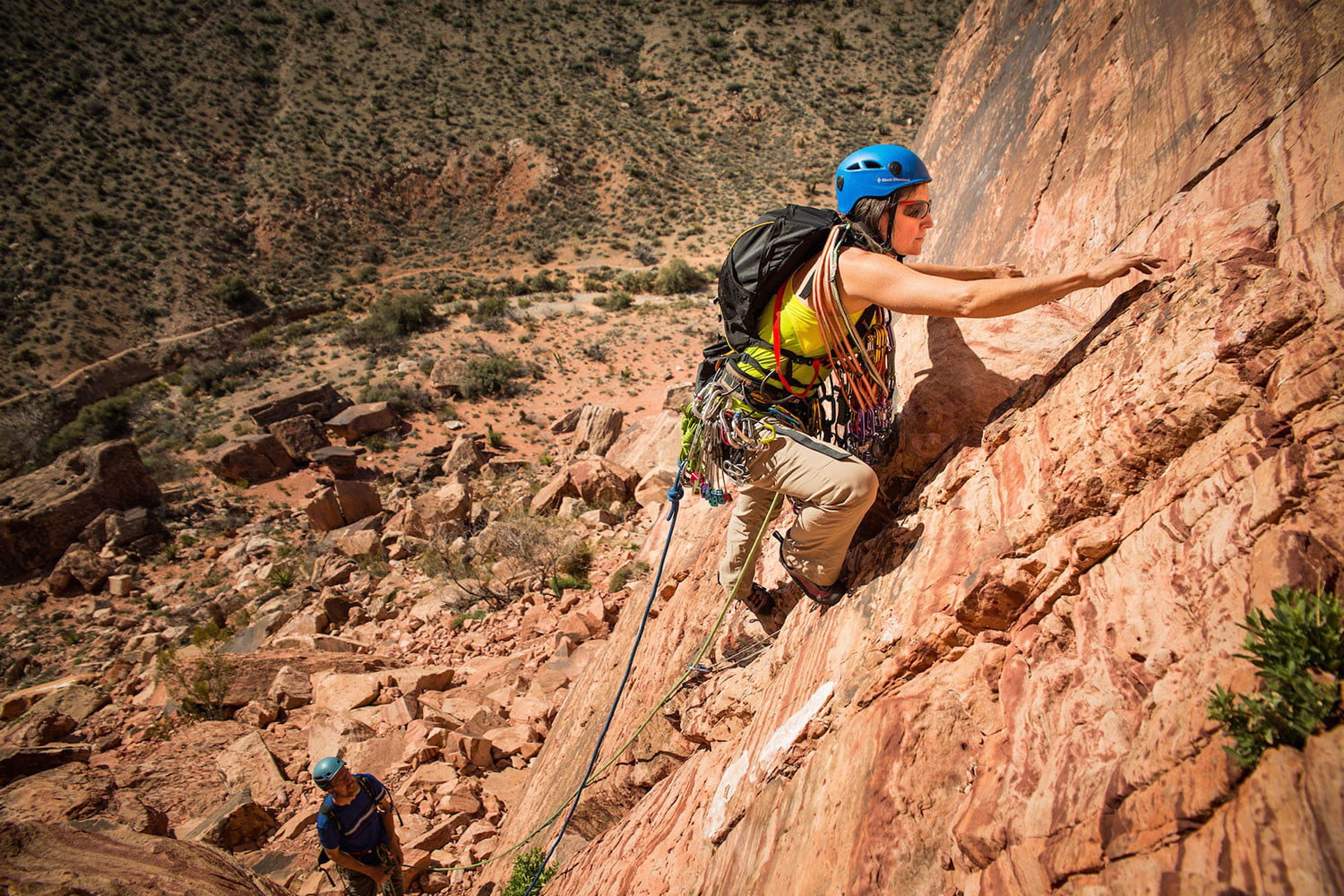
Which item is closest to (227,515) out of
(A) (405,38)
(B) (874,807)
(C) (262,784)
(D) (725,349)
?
(C) (262,784)

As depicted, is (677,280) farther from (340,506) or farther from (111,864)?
(111,864)

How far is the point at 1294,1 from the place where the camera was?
2381 mm

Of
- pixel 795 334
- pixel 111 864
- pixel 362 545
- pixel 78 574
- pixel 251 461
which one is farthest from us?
pixel 251 461

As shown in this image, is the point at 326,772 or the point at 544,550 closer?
the point at 326,772

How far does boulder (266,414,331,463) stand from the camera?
1817 centimetres

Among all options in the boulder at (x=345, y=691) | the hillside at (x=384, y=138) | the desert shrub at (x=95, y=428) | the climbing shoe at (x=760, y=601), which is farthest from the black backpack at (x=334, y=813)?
the hillside at (x=384, y=138)

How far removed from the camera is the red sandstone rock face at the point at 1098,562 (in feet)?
5.16

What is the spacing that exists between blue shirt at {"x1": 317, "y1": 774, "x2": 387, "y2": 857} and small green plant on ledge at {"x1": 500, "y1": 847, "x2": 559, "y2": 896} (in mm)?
1076

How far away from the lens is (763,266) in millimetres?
2836

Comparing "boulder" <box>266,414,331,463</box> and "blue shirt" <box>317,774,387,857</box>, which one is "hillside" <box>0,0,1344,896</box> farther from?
"boulder" <box>266,414,331,463</box>

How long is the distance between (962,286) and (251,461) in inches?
788

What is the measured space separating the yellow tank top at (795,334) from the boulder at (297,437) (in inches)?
733

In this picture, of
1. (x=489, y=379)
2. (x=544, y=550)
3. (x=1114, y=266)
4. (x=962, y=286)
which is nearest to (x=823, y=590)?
(x=962, y=286)

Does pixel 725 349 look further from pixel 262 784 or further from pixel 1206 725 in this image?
pixel 262 784
